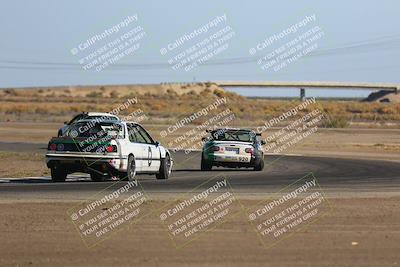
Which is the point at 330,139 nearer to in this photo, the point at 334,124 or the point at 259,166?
the point at 334,124

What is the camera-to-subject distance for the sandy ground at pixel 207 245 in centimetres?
1032

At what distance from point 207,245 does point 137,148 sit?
10745mm

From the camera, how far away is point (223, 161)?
27.5 m

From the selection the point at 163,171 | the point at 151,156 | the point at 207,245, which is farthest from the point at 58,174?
the point at 207,245

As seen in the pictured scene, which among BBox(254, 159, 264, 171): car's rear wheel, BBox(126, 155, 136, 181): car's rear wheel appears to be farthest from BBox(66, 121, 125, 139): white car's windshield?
BBox(254, 159, 264, 171): car's rear wheel

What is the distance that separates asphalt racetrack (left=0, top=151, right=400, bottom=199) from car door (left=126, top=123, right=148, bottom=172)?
434mm

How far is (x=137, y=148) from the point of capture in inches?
864

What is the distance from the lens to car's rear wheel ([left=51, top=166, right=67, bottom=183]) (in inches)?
842

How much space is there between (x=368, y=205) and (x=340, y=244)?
466 cm

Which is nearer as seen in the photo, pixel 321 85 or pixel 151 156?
pixel 151 156

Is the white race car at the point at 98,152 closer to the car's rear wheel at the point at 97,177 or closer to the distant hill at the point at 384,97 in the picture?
the car's rear wheel at the point at 97,177

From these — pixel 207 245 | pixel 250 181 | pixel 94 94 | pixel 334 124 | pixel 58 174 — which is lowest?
pixel 94 94

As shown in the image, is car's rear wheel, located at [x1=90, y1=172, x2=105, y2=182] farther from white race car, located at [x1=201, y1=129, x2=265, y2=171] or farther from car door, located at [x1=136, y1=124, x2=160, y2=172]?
white race car, located at [x1=201, y1=129, x2=265, y2=171]

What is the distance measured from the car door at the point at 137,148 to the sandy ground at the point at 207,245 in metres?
7.58
